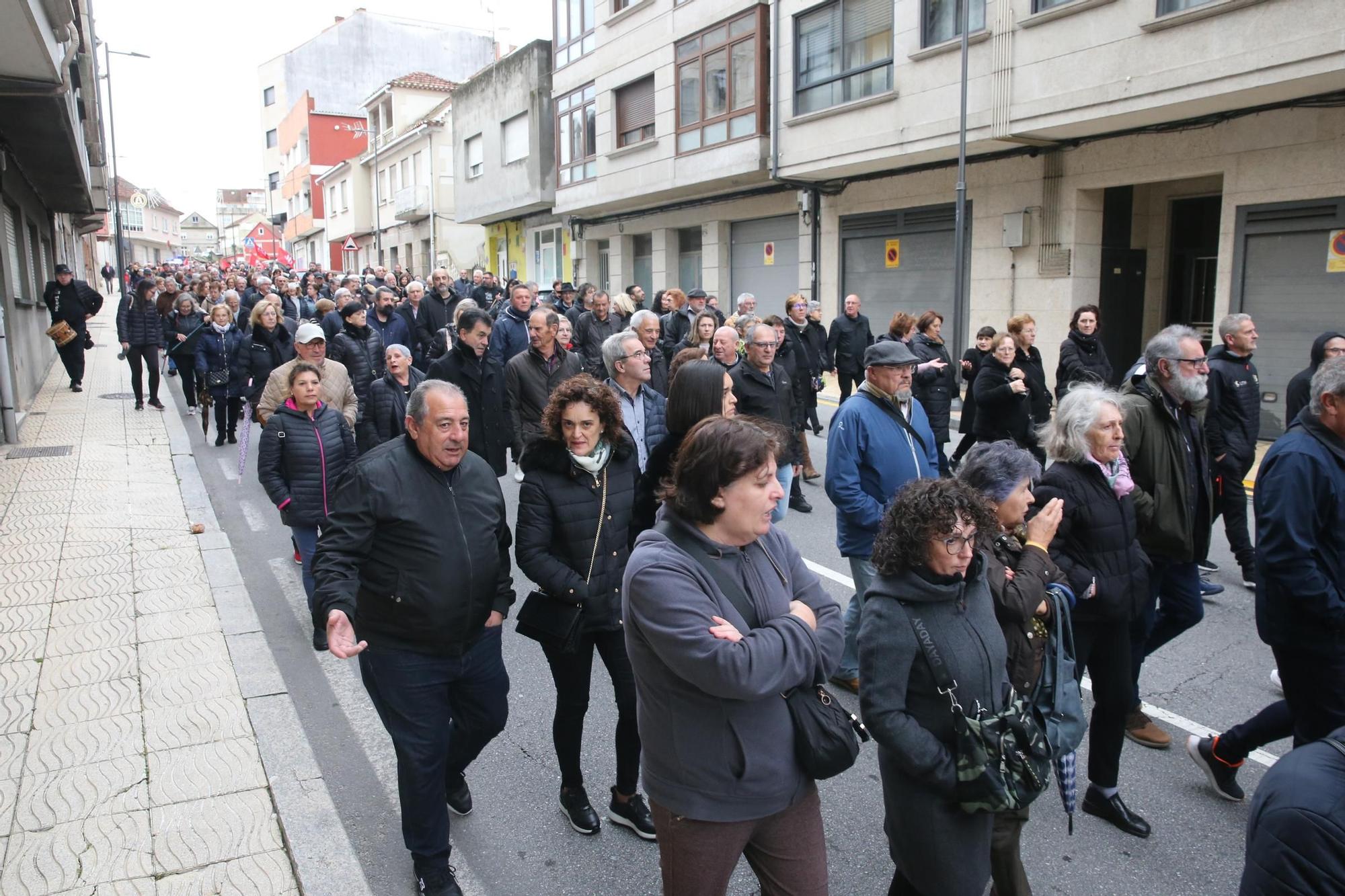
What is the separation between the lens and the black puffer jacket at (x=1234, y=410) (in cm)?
645

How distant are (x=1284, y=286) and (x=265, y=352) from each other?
12.3 meters

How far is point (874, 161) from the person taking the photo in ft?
53.7

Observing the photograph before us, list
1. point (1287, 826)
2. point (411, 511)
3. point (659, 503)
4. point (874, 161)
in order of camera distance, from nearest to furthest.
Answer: point (1287, 826)
point (411, 511)
point (659, 503)
point (874, 161)

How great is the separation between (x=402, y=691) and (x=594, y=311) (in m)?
9.41

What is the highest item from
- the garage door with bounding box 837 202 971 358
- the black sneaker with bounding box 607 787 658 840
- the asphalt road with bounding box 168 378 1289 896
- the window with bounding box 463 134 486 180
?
the window with bounding box 463 134 486 180

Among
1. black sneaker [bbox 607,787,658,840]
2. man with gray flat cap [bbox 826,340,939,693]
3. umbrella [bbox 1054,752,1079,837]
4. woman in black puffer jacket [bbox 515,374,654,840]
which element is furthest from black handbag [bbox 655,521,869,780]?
man with gray flat cap [bbox 826,340,939,693]

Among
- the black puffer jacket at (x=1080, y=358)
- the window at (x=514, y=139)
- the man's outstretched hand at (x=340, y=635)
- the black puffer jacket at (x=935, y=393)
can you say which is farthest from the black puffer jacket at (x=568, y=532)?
the window at (x=514, y=139)

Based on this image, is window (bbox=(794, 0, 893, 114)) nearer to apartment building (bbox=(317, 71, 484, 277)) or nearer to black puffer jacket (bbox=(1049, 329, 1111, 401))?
black puffer jacket (bbox=(1049, 329, 1111, 401))

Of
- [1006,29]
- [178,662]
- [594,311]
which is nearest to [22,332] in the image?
[594,311]

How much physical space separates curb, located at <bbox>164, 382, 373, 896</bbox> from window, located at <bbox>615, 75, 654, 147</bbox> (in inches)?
702

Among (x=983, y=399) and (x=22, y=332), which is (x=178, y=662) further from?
(x=22, y=332)

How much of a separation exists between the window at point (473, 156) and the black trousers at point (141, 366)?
19.2 meters

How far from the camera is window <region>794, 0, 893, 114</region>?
629 inches

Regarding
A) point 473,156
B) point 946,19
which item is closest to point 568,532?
point 946,19
